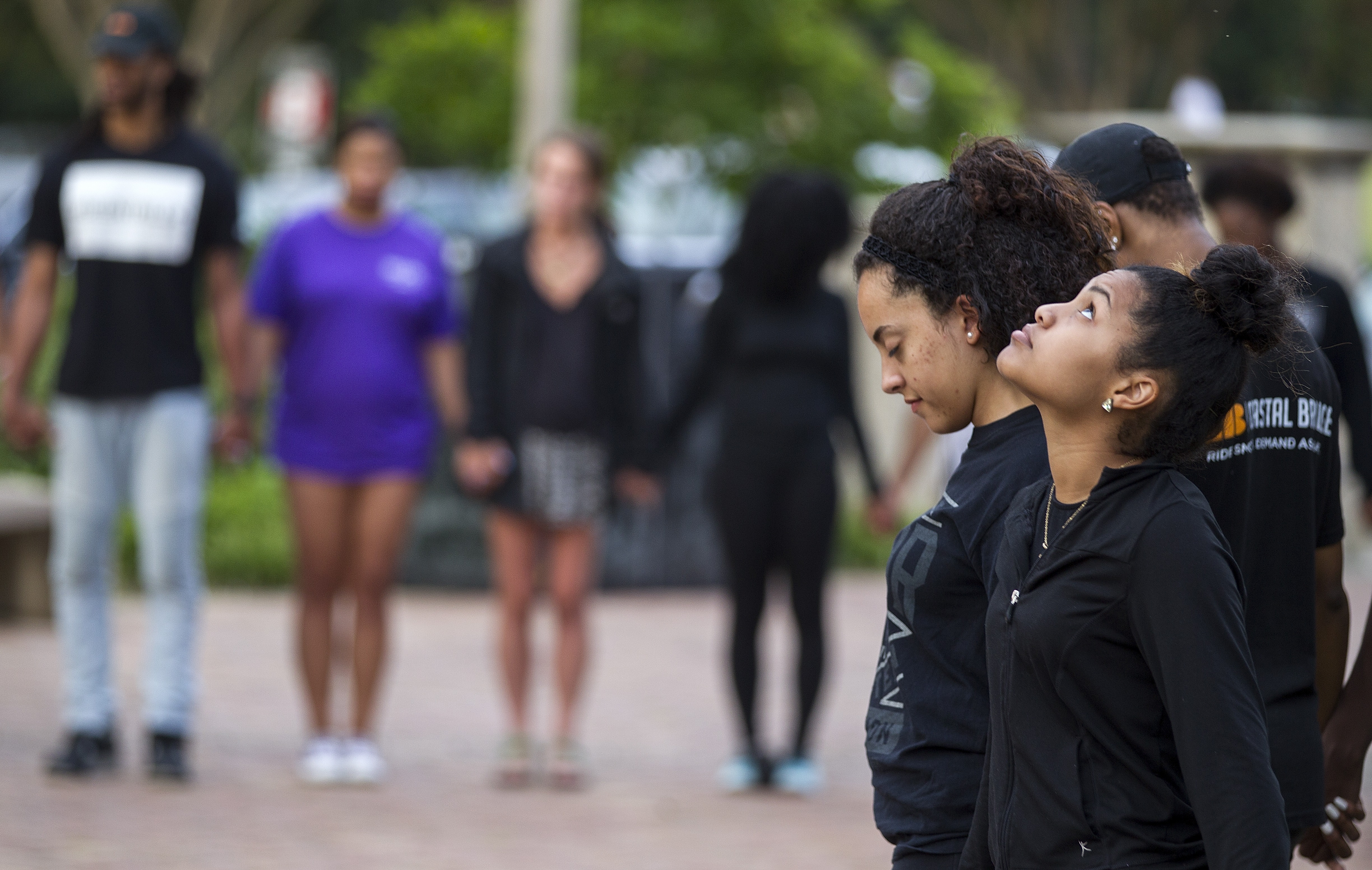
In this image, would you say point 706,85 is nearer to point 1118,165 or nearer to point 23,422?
point 23,422

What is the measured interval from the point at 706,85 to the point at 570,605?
523 centimetres

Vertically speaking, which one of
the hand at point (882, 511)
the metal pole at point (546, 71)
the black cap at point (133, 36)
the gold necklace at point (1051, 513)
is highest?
the metal pole at point (546, 71)

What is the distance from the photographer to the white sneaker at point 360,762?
19.6 feet

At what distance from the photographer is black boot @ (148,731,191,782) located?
573 cm

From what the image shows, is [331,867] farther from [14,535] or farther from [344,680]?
[14,535]

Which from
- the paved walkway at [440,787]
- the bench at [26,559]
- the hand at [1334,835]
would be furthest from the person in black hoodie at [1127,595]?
the bench at [26,559]

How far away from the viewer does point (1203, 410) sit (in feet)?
7.38

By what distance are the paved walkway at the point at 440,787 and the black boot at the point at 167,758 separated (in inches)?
2.4

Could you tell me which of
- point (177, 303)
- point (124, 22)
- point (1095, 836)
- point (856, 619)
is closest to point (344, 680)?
point (177, 303)

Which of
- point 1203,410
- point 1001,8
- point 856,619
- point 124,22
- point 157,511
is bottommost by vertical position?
point 856,619

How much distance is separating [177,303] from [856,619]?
5.04m

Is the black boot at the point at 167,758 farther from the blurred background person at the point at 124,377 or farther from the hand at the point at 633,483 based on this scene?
the hand at the point at 633,483

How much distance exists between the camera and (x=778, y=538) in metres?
6.22

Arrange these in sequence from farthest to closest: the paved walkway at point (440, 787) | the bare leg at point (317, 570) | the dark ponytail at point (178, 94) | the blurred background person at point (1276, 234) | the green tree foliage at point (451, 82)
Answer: the green tree foliage at point (451, 82), the bare leg at point (317, 570), the dark ponytail at point (178, 94), the paved walkway at point (440, 787), the blurred background person at point (1276, 234)
